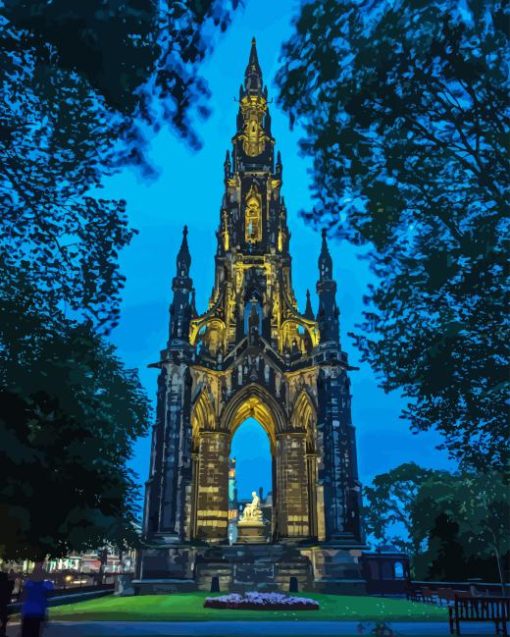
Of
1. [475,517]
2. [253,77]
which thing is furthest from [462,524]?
[253,77]

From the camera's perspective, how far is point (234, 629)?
597 inches

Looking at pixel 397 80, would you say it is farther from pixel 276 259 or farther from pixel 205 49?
pixel 276 259

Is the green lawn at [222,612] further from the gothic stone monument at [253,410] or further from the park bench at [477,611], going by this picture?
the gothic stone monument at [253,410]

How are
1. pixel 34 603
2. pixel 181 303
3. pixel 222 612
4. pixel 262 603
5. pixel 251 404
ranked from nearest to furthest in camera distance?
pixel 34 603, pixel 222 612, pixel 262 603, pixel 181 303, pixel 251 404

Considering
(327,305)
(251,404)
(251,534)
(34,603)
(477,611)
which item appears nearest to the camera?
(34,603)

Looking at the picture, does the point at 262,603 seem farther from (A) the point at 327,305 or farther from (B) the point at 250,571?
(A) the point at 327,305

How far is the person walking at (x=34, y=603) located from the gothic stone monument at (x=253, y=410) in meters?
22.9

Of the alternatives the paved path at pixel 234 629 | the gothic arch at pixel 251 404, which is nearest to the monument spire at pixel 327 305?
the gothic arch at pixel 251 404

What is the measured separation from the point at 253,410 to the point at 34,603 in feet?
108

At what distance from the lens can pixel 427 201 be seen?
43.3 feet

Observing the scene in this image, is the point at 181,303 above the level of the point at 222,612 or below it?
above

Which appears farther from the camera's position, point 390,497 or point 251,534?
point 390,497

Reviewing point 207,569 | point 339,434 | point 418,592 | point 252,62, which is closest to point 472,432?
point 418,592

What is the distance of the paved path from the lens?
1388 cm
